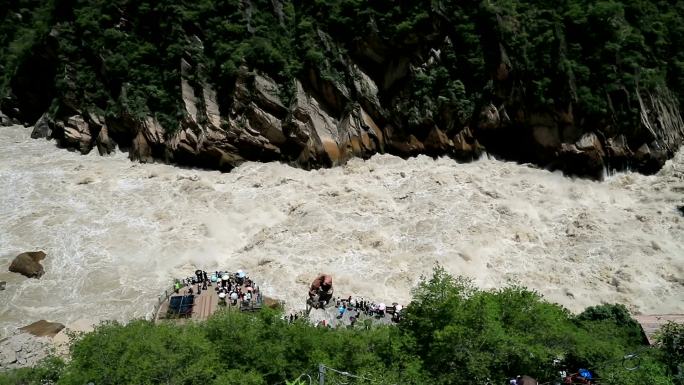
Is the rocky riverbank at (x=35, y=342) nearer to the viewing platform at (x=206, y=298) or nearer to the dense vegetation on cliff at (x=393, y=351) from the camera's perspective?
the viewing platform at (x=206, y=298)

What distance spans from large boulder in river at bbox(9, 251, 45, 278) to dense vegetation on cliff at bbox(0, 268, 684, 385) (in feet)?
45.6

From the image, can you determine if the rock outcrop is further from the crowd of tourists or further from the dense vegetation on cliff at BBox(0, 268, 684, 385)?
the crowd of tourists

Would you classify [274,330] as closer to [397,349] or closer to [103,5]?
[397,349]

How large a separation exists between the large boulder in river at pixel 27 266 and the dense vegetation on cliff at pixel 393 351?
13.9 metres

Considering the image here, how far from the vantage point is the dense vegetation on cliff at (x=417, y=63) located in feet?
132

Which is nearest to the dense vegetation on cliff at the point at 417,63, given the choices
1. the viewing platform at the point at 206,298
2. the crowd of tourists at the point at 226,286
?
the crowd of tourists at the point at 226,286

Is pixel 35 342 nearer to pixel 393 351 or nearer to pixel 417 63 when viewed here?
pixel 393 351

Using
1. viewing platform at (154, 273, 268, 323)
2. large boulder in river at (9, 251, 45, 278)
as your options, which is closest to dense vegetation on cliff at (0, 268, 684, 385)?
viewing platform at (154, 273, 268, 323)

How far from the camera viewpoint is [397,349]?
17.8 meters

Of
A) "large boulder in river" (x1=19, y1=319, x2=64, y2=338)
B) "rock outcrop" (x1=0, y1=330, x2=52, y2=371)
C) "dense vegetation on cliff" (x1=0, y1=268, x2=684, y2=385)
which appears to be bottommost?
"large boulder in river" (x1=19, y1=319, x2=64, y2=338)

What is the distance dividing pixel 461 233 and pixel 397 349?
1707 centimetres

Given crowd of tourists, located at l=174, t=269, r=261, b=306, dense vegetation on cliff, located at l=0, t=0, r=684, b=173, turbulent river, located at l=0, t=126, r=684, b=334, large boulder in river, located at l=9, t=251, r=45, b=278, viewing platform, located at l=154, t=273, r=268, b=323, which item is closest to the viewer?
viewing platform, located at l=154, t=273, r=268, b=323

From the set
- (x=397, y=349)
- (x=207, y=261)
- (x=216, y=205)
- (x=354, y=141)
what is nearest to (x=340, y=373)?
(x=397, y=349)

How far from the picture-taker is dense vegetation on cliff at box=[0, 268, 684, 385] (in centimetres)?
1666
